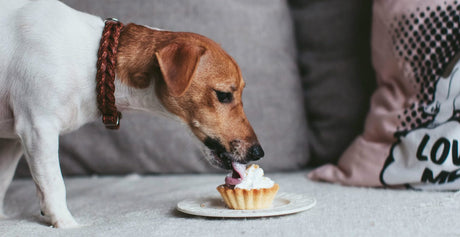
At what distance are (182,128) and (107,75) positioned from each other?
0.73 m

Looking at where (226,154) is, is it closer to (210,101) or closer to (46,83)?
(210,101)

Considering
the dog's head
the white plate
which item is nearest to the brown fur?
the dog's head

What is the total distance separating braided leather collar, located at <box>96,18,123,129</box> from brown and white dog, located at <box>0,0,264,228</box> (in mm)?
20

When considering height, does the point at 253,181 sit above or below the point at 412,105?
below

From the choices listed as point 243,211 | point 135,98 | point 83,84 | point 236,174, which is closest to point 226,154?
point 236,174

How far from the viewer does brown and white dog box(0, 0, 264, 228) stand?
1265 millimetres

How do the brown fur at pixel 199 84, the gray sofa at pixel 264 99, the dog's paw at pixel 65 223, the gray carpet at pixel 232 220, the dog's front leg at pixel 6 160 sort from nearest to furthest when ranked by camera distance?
the gray carpet at pixel 232 220, the dog's paw at pixel 65 223, the brown fur at pixel 199 84, the dog's front leg at pixel 6 160, the gray sofa at pixel 264 99

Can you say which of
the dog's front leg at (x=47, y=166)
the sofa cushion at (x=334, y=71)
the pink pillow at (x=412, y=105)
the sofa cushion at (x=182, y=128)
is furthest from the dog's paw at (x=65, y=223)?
the sofa cushion at (x=334, y=71)

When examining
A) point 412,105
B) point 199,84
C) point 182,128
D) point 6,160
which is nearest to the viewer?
point 199,84

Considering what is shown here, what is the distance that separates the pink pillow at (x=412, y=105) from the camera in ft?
5.07

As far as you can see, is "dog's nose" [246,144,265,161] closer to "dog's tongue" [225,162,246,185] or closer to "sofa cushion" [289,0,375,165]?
"dog's tongue" [225,162,246,185]

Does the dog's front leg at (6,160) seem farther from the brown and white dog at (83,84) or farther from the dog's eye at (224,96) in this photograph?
the dog's eye at (224,96)

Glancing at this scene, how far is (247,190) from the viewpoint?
1.30 metres

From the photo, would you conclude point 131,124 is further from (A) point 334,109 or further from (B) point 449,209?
(B) point 449,209
